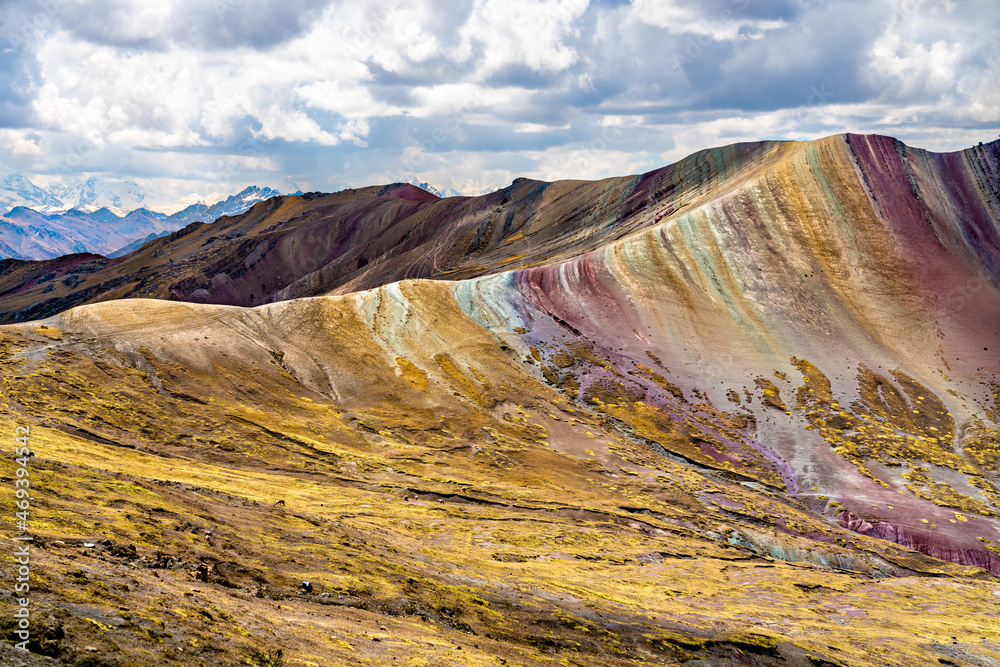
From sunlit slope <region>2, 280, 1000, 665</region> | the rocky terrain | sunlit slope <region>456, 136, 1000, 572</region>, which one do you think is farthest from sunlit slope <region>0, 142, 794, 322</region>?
sunlit slope <region>2, 280, 1000, 665</region>

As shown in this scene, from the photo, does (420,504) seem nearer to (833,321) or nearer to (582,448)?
(582,448)

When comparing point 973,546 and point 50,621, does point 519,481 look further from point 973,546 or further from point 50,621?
point 50,621

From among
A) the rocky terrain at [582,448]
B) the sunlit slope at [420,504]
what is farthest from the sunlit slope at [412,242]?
the sunlit slope at [420,504]

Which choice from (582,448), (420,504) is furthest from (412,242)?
(420,504)

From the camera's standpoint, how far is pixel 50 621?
1171cm

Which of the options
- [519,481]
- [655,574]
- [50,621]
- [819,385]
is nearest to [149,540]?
[50,621]

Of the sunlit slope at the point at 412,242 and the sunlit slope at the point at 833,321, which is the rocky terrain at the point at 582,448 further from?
the sunlit slope at the point at 412,242

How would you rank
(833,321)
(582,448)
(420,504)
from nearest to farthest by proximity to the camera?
(420,504) < (582,448) < (833,321)

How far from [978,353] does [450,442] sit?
6432 centimetres

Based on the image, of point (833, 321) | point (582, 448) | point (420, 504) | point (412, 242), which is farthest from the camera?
point (412, 242)

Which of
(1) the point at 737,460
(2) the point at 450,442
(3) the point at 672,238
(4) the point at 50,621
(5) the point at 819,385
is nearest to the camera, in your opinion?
(4) the point at 50,621

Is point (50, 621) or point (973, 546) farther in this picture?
point (973, 546)

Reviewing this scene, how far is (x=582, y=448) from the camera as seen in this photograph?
176 ft

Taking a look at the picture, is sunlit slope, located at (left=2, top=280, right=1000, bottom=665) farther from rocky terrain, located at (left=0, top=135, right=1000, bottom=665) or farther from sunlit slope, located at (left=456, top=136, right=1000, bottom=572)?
sunlit slope, located at (left=456, top=136, right=1000, bottom=572)
